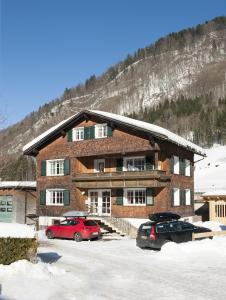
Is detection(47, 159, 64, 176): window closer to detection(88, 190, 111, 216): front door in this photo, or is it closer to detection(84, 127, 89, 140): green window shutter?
detection(84, 127, 89, 140): green window shutter

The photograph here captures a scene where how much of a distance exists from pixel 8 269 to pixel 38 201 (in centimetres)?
2702

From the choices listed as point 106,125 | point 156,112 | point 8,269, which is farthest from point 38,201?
point 156,112

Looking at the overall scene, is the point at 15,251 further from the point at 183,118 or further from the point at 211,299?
the point at 183,118

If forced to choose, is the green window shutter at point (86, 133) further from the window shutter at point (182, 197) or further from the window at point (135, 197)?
the window shutter at point (182, 197)

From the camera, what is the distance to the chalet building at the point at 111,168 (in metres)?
34.4

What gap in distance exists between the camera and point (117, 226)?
107ft

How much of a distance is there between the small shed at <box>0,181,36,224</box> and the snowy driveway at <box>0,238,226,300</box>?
21222mm

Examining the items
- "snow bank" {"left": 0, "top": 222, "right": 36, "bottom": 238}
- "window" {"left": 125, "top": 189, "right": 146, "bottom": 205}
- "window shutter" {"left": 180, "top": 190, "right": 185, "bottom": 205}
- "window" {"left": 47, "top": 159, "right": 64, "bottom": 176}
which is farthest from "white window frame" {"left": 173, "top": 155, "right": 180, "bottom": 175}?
"snow bank" {"left": 0, "top": 222, "right": 36, "bottom": 238}

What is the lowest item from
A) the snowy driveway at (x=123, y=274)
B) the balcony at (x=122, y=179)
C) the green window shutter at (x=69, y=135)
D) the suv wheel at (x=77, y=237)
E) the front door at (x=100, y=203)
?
the suv wheel at (x=77, y=237)

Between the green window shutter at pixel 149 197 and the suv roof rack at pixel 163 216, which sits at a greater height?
the green window shutter at pixel 149 197

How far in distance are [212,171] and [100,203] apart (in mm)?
52416

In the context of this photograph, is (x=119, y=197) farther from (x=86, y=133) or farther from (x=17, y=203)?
(x=17, y=203)

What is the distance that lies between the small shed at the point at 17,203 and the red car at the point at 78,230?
14507 millimetres

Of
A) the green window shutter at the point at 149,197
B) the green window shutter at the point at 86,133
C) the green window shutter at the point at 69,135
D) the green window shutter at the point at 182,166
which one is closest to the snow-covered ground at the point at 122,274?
the green window shutter at the point at 149,197
